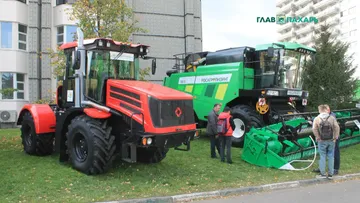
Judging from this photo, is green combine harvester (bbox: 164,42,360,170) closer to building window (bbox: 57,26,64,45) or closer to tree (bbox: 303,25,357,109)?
tree (bbox: 303,25,357,109)

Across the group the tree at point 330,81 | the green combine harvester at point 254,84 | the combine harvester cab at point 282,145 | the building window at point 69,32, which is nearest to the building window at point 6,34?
the building window at point 69,32

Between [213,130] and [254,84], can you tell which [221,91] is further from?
[213,130]

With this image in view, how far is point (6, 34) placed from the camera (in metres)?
22.8

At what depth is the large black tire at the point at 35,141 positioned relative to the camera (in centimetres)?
988

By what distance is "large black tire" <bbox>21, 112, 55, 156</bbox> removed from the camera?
32.4 feet

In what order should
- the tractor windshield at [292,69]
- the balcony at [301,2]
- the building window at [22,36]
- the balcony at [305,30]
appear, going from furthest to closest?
1. the balcony at [301,2]
2. the balcony at [305,30]
3. the building window at [22,36]
4. the tractor windshield at [292,69]

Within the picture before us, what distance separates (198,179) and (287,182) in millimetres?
2120

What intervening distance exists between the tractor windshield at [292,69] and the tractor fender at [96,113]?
7.33 meters

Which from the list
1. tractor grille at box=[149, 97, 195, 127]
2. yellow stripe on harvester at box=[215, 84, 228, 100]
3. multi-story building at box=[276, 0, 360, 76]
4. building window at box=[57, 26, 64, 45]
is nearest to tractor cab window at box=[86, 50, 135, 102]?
tractor grille at box=[149, 97, 195, 127]

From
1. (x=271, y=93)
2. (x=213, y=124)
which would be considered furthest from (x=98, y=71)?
(x=271, y=93)

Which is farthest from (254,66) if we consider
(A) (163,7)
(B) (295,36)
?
(B) (295,36)

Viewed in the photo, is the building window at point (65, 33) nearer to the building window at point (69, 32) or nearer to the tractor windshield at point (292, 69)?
the building window at point (69, 32)

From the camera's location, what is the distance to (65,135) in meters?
9.03

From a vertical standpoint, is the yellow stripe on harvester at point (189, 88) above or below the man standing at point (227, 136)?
above
